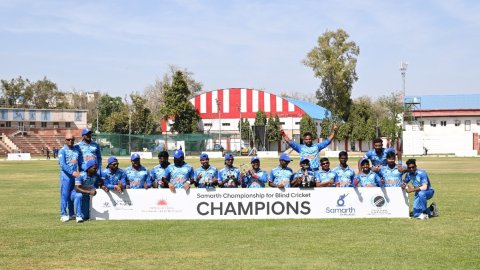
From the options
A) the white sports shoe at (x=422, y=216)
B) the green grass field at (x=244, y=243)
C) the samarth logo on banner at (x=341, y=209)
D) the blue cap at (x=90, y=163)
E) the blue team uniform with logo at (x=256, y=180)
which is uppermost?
the blue cap at (x=90, y=163)

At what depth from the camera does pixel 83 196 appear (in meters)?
14.4

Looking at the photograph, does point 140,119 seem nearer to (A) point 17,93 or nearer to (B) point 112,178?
(A) point 17,93

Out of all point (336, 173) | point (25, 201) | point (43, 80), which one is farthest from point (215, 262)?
point (43, 80)

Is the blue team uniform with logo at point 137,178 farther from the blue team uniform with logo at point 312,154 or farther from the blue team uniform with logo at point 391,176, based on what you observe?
the blue team uniform with logo at point 391,176

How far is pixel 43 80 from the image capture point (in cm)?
12050

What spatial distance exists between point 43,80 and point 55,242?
375 ft

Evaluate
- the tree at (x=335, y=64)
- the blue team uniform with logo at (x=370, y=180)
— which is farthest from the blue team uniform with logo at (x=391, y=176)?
the tree at (x=335, y=64)

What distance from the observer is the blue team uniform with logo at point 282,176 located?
14.7 m

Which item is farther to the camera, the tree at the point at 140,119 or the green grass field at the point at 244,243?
the tree at the point at 140,119

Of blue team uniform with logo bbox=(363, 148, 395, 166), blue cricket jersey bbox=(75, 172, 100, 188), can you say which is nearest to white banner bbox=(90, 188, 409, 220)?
blue cricket jersey bbox=(75, 172, 100, 188)

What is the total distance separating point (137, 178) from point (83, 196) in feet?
4.08

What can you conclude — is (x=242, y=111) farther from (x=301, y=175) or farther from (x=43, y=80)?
(x=301, y=175)

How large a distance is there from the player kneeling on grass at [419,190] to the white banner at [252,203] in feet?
0.74

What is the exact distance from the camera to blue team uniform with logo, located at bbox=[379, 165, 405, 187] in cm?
1472
